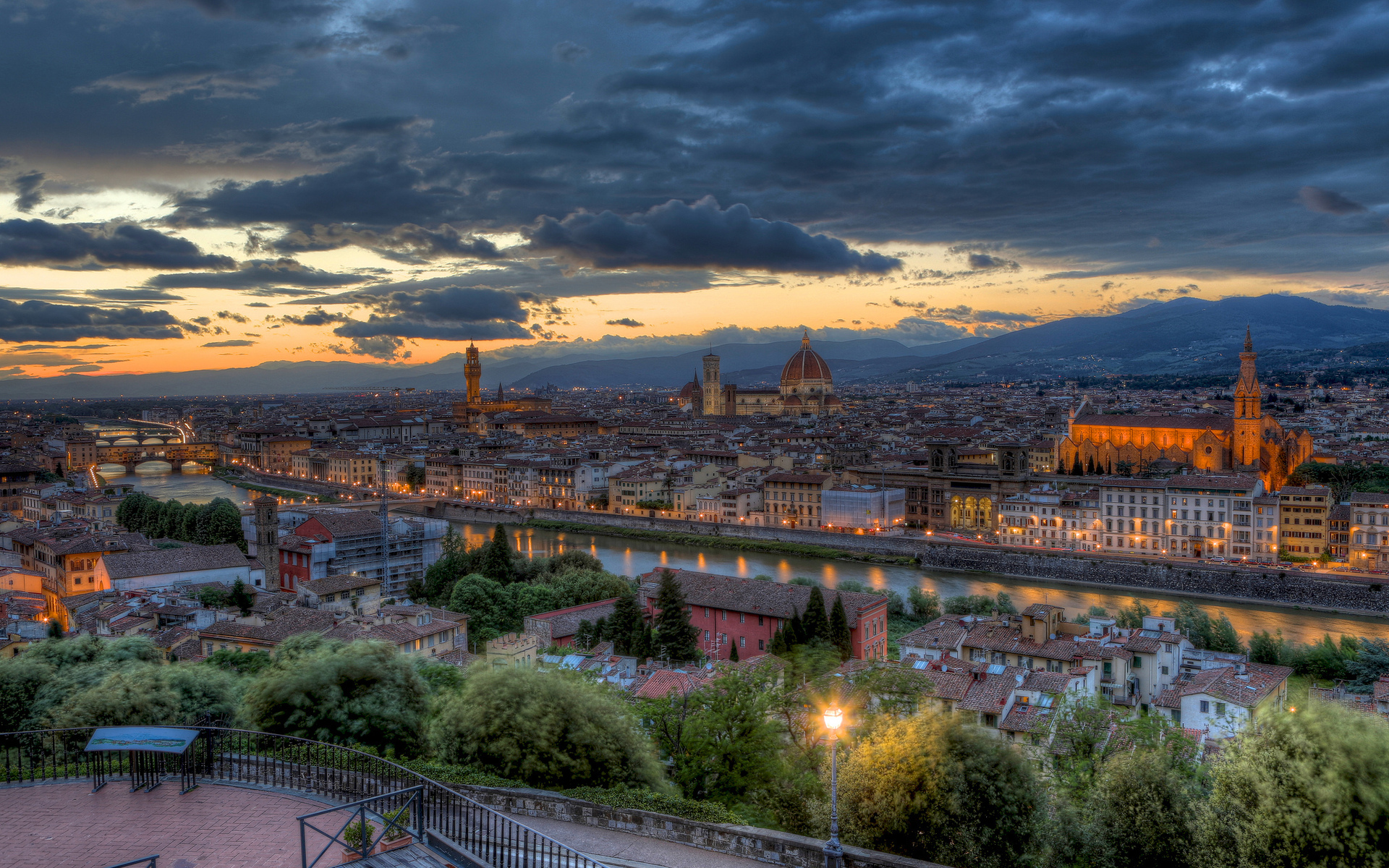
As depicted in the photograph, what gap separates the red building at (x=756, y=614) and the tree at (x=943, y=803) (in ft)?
27.0

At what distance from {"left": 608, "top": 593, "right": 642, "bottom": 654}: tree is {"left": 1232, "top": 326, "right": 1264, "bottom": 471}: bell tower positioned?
2548cm

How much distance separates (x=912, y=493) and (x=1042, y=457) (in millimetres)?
9632

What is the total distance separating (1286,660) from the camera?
1359cm

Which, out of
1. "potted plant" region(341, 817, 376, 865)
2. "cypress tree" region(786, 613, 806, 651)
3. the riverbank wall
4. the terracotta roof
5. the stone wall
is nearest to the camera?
"potted plant" region(341, 817, 376, 865)

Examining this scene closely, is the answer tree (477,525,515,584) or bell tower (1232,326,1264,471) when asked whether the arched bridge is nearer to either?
tree (477,525,515,584)

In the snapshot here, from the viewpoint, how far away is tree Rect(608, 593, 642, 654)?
13047 mm

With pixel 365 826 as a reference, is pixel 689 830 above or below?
below

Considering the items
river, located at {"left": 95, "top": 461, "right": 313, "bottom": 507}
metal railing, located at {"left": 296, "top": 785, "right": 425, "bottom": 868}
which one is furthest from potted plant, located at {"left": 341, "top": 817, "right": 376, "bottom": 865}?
river, located at {"left": 95, "top": 461, "right": 313, "bottom": 507}

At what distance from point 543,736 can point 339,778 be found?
44.0 inches

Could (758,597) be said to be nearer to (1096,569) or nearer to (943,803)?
(943,803)

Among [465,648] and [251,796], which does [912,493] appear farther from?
[251,796]

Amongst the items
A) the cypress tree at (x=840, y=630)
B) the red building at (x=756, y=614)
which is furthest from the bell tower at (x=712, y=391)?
the cypress tree at (x=840, y=630)

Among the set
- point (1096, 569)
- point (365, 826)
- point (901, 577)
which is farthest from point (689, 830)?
point (1096, 569)

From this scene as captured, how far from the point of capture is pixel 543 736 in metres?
5.48
